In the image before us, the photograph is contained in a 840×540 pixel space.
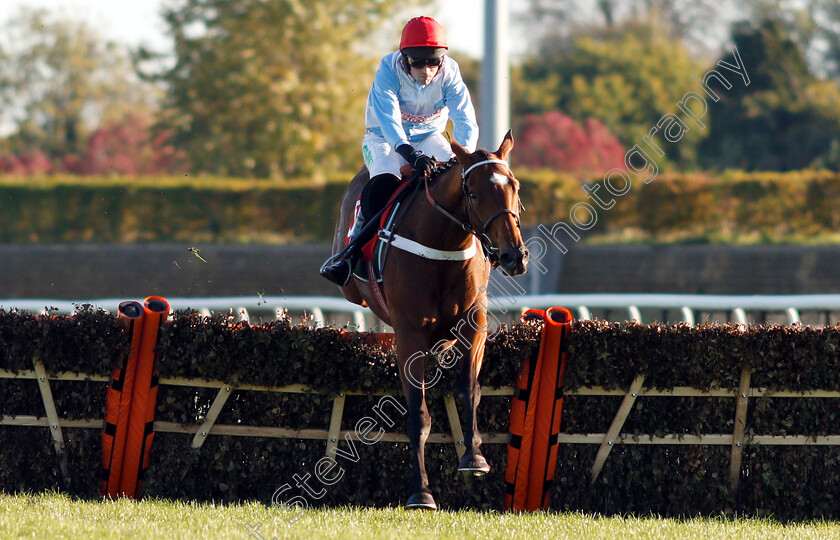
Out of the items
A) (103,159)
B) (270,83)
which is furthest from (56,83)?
(270,83)

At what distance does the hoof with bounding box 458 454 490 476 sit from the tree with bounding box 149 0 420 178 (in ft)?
64.4

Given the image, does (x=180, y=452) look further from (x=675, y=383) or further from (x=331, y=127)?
(x=331, y=127)

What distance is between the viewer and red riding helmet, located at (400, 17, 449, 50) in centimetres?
565

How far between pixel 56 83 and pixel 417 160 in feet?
113

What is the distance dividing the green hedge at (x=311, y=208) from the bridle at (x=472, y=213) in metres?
14.3

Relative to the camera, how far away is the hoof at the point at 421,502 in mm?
5082

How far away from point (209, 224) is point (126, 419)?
1586 centimetres

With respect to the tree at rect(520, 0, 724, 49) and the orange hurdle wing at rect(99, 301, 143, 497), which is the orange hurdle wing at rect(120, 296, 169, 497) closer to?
the orange hurdle wing at rect(99, 301, 143, 497)

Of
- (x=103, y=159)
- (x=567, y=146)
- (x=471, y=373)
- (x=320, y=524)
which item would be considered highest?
(x=567, y=146)

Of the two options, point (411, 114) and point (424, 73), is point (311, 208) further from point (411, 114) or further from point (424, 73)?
point (424, 73)

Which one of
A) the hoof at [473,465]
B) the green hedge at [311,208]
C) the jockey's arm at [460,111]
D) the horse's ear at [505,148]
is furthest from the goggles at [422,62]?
the green hedge at [311,208]

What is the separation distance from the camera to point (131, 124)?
35375 mm

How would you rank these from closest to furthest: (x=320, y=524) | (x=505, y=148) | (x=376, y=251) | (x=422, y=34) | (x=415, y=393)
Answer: (x=320, y=524), (x=505, y=148), (x=415, y=393), (x=422, y=34), (x=376, y=251)

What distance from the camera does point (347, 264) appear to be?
235 inches
